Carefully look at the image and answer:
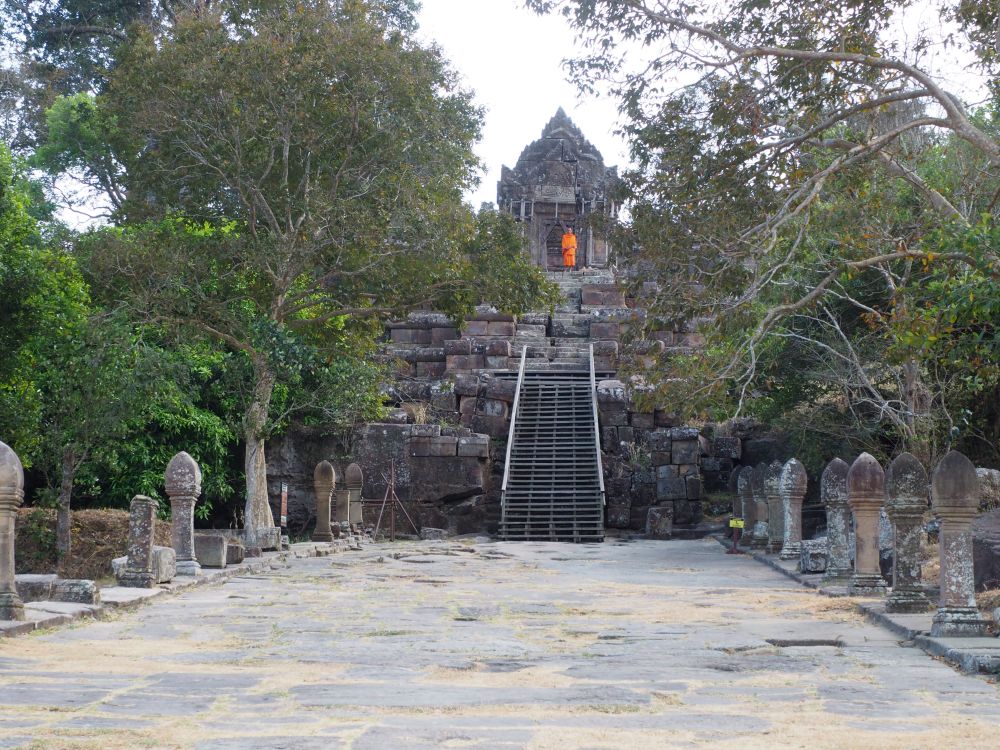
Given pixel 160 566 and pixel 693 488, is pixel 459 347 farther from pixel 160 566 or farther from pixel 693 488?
pixel 160 566

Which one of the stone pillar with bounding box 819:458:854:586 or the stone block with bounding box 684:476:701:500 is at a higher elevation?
the stone block with bounding box 684:476:701:500

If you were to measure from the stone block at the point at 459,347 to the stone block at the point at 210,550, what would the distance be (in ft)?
56.1

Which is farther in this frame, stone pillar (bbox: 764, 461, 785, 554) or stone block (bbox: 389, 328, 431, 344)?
stone block (bbox: 389, 328, 431, 344)

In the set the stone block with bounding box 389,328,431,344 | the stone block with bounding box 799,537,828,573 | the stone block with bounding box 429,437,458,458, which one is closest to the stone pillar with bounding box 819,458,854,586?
the stone block with bounding box 799,537,828,573

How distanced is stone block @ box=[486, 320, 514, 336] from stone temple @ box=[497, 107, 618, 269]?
13.2 metres

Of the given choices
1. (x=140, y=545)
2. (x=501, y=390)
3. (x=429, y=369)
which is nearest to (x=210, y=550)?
(x=140, y=545)

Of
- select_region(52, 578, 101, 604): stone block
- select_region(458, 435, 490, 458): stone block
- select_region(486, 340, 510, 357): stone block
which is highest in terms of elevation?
select_region(486, 340, 510, 357): stone block

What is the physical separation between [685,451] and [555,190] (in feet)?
79.2

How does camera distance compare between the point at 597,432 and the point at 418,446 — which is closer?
the point at 418,446

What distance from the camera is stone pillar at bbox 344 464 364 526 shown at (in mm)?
22953

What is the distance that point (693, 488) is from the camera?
24.8 metres

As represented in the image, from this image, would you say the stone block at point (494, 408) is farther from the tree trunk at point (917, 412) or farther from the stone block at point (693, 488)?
the tree trunk at point (917, 412)

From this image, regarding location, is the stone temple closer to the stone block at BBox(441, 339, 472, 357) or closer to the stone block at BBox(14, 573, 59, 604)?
the stone block at BBox(441, 339, 472, 357)

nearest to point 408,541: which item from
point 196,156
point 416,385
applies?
point 416,385
